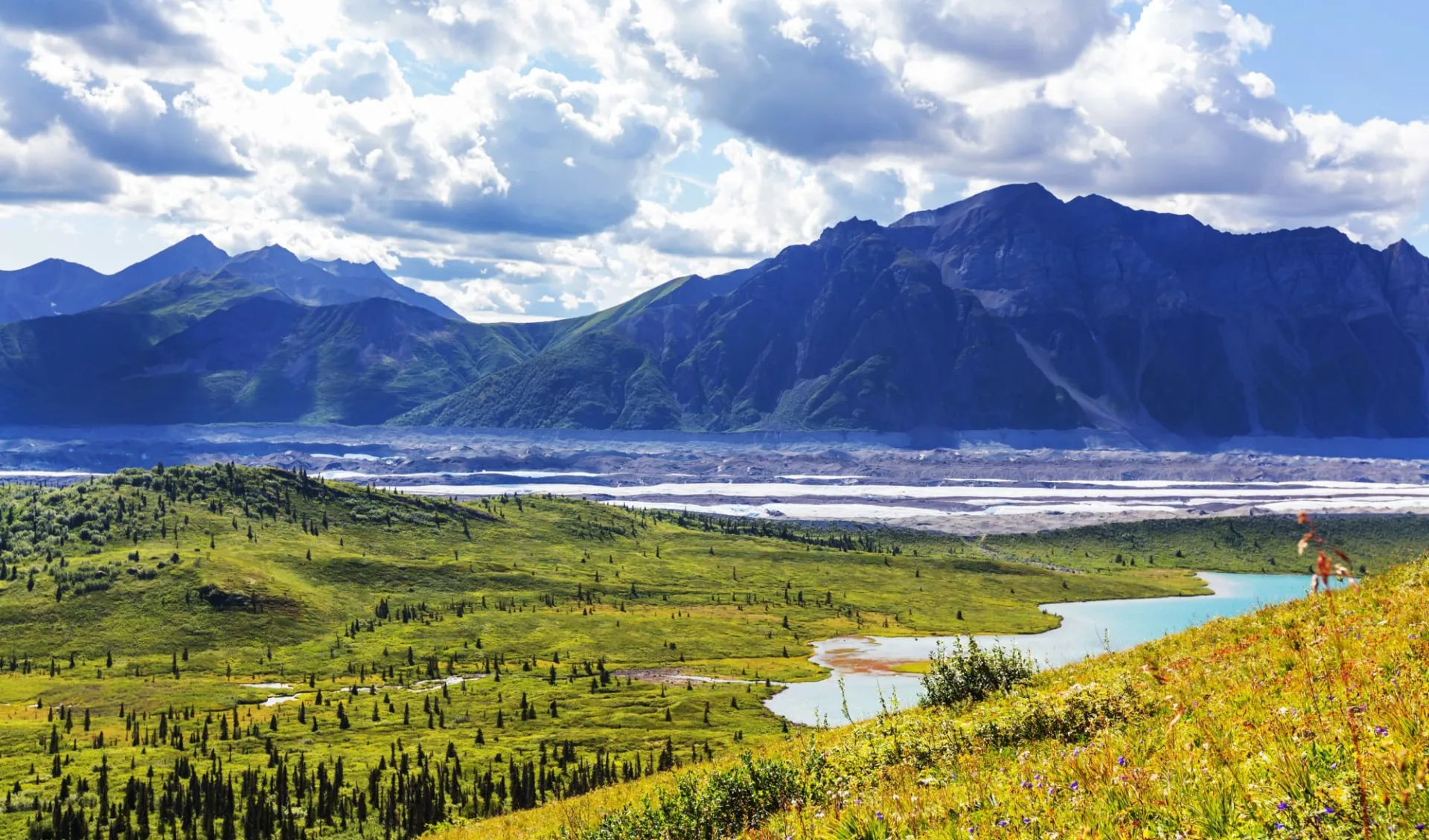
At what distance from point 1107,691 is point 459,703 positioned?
134 metres

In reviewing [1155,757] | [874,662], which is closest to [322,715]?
[874,662]

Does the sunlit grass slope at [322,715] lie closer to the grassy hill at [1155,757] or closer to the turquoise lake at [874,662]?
the turquoise lake at [874,662]

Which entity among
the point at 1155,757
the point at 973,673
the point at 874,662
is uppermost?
the point at 1155,757

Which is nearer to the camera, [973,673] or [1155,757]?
[1155,757]

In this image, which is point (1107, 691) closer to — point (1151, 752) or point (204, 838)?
point (1151, 752)

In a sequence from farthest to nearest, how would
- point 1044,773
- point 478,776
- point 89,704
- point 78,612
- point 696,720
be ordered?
point 78,612
point 89,704
point 696,720
point 478,776
point 1044,773

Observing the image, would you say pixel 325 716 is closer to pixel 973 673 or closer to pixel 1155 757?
pixel 973 673

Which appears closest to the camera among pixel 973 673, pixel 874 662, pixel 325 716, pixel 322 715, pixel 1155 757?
pixel 1155 757

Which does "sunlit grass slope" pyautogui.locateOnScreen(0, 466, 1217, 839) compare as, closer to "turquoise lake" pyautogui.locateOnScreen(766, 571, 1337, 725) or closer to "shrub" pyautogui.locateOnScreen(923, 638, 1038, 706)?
"turquoise lake" pyautogui.locateOnScreen(766, 571, 1337, 725)

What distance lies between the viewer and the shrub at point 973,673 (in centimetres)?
2970

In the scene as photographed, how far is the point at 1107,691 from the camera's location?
806 inches

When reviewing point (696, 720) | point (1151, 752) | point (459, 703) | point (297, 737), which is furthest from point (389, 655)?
point (1151, 752)

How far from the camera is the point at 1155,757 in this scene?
13.0m

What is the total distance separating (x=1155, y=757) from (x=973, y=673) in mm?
17762
